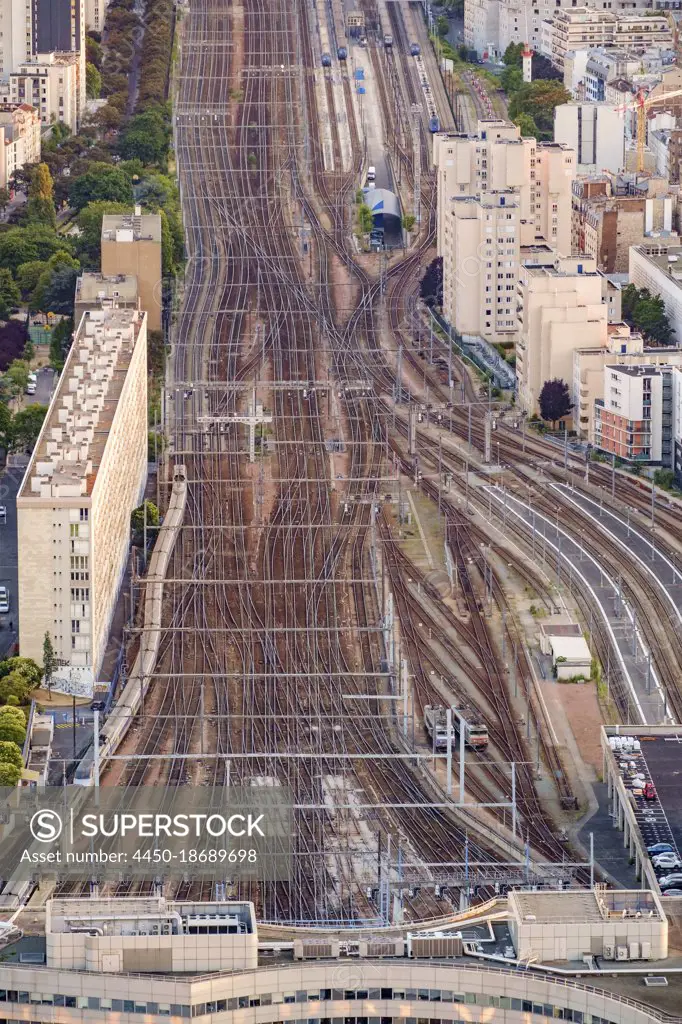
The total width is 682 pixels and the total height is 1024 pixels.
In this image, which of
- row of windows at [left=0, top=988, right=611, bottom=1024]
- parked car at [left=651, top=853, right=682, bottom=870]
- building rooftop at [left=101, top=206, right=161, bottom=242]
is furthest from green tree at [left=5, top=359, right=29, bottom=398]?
row of windows at [left=0, top=988, right=611, bottom=1024]

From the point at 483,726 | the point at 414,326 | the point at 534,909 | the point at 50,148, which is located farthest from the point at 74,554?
the point at 50,148

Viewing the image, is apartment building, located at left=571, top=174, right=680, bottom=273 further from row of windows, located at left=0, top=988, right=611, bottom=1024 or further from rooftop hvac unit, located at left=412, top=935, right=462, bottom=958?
row of windows, located at left=0, top=988, right=611, bottom=1024

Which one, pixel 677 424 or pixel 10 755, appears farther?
pixel 677 424

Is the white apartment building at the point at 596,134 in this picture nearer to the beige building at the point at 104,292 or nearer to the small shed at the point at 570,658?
the beige building at the point at 104,292

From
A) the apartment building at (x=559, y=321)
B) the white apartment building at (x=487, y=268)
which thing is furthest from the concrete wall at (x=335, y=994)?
the white apartment building at (x=487, y=268)

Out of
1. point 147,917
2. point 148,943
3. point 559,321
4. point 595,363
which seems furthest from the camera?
point 559,321

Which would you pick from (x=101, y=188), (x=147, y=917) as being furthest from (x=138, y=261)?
(x=147, y=917)

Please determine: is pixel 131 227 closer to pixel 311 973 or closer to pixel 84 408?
pixel 84 408

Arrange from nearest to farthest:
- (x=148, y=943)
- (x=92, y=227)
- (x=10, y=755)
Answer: (x=148, y=943)
(x=10, y=755)
(x=92, y=227)
